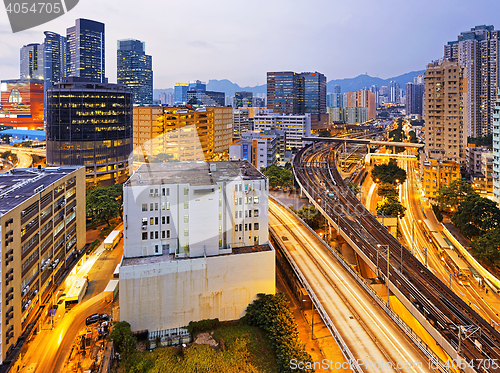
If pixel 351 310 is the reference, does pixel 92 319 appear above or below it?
below

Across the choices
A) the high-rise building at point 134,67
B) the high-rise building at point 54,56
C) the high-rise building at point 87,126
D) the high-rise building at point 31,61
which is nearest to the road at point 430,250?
the high-rise building at point 87,126

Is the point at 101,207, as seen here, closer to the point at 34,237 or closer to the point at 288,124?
the point at 34,237

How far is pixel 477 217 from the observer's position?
85.8ft

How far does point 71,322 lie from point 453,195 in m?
33.1

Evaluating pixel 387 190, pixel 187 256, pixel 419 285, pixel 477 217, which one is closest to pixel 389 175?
pixel 387 190

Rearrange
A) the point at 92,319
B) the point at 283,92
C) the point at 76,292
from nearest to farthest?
1. the point at 92,319
2. the point at 76,292
3. the point at 283,92

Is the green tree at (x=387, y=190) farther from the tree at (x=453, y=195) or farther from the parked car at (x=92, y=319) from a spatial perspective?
the parked car at (x=92, y=319)

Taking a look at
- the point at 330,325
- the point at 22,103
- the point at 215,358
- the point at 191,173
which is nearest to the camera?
the point at 330,325

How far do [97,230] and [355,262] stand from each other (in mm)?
21743

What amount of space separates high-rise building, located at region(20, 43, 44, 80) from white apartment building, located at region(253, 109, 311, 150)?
8037 centimetres

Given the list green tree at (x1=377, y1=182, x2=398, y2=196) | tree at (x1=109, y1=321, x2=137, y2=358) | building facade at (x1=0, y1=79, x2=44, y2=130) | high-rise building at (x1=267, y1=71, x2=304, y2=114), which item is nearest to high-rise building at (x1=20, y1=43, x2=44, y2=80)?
building facade at (x1=0, y1=79, x2=44, y2=130)

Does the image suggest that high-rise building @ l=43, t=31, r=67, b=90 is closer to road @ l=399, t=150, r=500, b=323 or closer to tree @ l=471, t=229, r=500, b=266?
road @ l=399, t=150, r=500, b=323

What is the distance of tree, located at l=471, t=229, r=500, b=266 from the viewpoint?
21969 mm

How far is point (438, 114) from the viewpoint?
42.3 m
